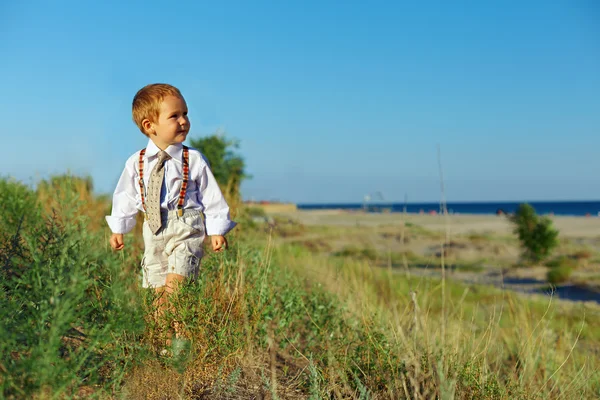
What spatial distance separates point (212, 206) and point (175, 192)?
0.23 meters

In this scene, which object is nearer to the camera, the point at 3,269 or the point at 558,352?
the point at 3,269

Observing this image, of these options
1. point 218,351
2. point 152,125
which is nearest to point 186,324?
point 218,351

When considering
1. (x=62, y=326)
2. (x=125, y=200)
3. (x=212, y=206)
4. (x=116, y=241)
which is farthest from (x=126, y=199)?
(x=62, y=326)

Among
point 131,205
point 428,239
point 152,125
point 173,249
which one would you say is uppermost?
point 152,125

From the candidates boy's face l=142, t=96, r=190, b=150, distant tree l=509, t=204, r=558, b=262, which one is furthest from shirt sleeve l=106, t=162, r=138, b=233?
distant tree l=509, t=204, r=558, b=262

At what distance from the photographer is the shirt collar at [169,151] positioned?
3266 millimetres

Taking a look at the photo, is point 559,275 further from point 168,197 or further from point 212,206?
point 168,197

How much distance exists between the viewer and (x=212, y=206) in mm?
3318

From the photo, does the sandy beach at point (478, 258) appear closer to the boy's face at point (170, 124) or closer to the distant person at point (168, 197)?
the distant person at point (168, 197)

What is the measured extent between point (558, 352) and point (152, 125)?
440 centimetres

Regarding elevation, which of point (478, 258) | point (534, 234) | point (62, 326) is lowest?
point (478, 258)

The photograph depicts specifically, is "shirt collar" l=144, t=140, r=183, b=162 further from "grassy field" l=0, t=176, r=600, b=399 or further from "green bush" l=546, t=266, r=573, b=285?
"green bush" l=546, t=266, r=573, b=285

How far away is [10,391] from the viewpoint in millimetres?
1791

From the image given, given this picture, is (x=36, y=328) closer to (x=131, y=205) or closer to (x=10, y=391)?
(x=10, y=391)
